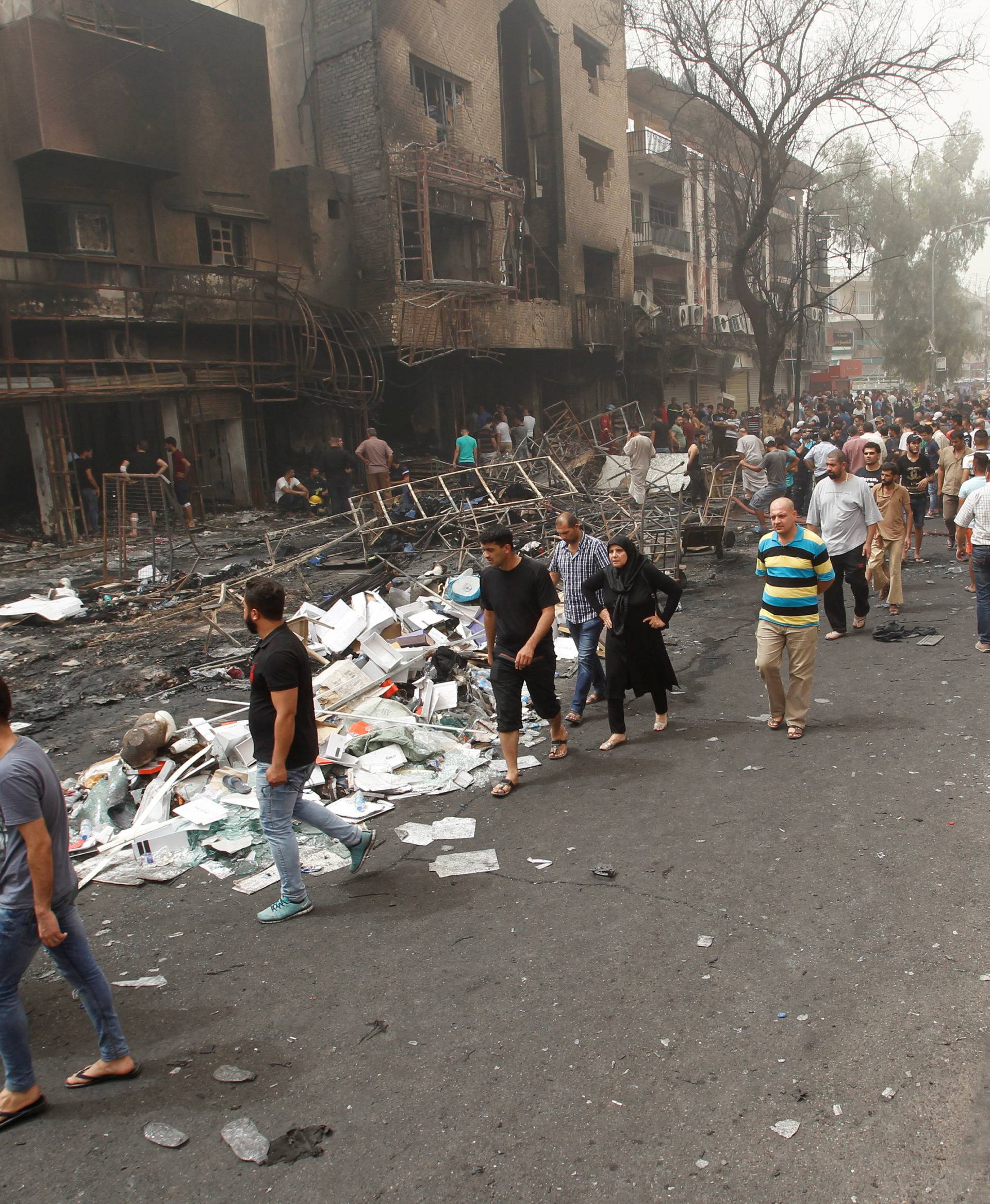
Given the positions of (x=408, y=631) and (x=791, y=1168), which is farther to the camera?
(x=408, y=631)

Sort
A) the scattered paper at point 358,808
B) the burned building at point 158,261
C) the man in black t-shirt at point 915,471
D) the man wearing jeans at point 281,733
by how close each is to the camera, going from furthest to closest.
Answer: the burned building at point 158,261, the man in black t-shirt at point 915,471, the scattered paper at point 358,808, the man wearing jeans at point 281,733

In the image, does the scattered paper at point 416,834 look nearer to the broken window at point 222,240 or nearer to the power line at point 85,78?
the power line at point 85,78

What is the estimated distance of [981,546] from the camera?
7.71 m

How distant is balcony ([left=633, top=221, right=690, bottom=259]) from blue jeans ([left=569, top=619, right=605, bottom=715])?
32.6 meters

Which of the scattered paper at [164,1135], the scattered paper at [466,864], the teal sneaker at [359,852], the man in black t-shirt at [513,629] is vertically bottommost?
the scattered paper at [466,864]

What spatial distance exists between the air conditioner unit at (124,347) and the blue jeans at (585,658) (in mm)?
14811

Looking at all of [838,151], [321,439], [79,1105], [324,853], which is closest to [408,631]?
[324,853]

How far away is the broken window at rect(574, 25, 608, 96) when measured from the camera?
Result: 31.7 metres

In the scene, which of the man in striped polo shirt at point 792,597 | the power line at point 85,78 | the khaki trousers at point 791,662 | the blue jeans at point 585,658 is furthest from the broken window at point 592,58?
the khaki trousers at point 791,662

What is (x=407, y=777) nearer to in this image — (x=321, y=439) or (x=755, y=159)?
(x=321, y=439)

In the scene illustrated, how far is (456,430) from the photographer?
2727 cm

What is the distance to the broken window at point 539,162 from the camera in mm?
30406

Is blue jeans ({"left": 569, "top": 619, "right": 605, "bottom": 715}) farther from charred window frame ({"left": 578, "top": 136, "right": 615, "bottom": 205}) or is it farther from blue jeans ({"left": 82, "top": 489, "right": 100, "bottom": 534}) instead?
charred window frame ({"left": 578, "top": 136, "right": 615, "bottom": 205})

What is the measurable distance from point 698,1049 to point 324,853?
2627 millimetres
